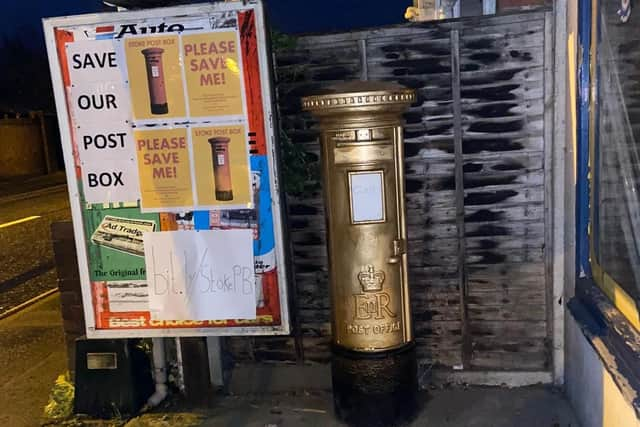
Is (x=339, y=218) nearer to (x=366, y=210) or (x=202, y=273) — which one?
(x=366, y=210)

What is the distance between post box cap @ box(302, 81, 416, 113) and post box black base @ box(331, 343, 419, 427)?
144 centimetres

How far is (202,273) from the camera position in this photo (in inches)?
148

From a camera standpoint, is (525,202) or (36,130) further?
(36,130)

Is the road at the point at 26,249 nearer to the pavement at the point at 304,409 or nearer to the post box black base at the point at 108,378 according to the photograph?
the pavement at the point at 304,409

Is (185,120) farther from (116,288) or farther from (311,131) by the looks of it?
(116,288)

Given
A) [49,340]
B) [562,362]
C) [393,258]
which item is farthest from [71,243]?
[562,362]

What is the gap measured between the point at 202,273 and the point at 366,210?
108 cm

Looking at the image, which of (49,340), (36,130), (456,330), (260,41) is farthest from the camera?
(36,130)

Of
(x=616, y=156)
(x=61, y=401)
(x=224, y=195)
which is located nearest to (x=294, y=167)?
(x=224, y=195)

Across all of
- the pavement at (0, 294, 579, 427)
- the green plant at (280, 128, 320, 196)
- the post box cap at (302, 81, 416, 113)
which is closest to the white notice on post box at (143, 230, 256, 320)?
the green plant at (280, 128, 320, 196)

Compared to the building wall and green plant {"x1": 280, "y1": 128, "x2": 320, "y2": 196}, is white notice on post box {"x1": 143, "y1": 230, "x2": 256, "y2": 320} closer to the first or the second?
green plant {"x1": 280, "y1": 128, "x2": 320, "y2": 196}

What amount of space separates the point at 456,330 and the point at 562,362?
71 centimetres

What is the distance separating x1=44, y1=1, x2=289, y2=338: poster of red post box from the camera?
351cm

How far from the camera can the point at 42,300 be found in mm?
7129
